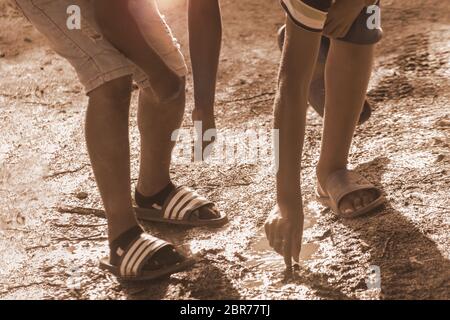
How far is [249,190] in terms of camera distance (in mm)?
3365

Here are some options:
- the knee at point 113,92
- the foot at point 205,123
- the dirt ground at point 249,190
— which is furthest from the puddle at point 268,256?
the knee at point 113,92

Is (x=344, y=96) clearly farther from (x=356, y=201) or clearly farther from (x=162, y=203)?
(x=162, y=203)

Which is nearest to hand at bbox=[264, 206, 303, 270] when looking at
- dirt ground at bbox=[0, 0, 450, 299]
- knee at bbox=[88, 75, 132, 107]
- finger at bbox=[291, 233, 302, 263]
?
finger at bbox=[291, 233, 302, 263]

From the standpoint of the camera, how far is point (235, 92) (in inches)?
172

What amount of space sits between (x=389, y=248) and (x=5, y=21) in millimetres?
3600

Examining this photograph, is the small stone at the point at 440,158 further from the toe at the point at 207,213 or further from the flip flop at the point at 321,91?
the toe at the point at 207,213

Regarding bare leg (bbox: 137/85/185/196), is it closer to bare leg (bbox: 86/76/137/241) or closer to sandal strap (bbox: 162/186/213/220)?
sandal strap (bbox: 162/186/213/220)

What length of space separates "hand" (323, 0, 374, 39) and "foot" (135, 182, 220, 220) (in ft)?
2.49

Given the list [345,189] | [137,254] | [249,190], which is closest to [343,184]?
[345,189]

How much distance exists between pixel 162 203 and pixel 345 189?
672 millimetres

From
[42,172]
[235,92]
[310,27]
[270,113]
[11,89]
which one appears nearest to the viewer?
[310,27]

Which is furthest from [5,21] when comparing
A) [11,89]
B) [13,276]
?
[13,276]

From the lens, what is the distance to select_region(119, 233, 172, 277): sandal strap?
2.77m

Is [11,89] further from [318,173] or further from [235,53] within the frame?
[318,173]
